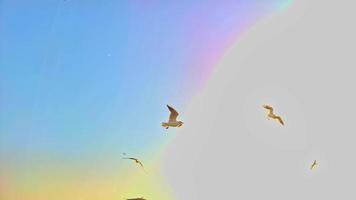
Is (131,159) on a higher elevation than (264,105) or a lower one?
lower

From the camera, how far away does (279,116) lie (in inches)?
302

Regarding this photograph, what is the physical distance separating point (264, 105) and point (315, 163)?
54.6 inches

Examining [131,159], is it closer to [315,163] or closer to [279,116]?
[279,116]

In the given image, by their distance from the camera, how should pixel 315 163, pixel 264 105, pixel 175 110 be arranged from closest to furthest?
pixel 175 110 < pixel 264 105 < pixel 315 163

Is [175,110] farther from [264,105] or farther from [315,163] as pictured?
[315,163]

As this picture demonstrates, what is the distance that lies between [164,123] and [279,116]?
1677 millimetres

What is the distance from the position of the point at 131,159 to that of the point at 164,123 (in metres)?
0.76

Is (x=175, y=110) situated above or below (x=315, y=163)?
below

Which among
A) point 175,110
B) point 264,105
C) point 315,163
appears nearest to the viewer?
point 175,110

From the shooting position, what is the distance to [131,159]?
7.50 meters

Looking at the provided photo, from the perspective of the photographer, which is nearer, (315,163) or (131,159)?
(131,159)

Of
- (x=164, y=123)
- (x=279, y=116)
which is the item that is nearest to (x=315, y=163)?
(x=279, y=116)

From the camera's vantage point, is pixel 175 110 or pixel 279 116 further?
pixel 279 116

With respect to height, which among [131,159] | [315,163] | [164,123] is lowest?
[131,159]
